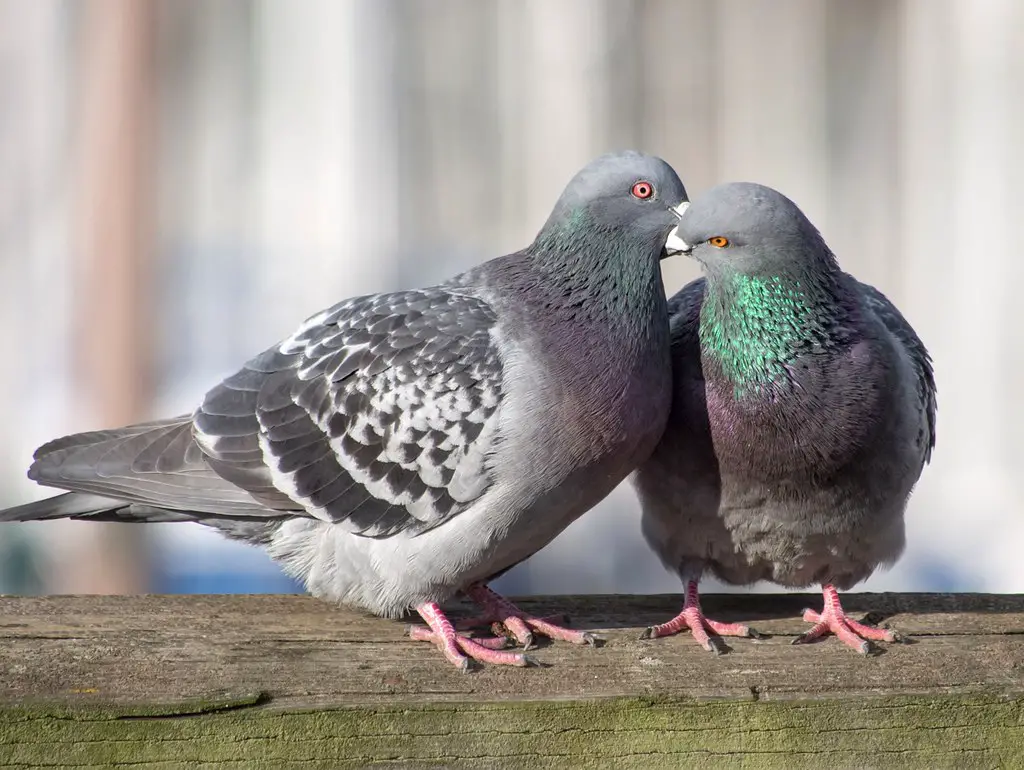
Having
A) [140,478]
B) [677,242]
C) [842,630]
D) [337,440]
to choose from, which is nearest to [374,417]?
[337,440]

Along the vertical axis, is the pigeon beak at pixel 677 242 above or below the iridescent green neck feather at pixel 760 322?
above

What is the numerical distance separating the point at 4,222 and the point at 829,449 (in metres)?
3.89

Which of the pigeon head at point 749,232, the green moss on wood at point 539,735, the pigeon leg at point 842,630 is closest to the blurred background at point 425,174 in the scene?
the pigeon head at point 749,232

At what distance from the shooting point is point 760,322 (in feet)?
10.2

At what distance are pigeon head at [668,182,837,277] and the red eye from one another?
0.56 ft

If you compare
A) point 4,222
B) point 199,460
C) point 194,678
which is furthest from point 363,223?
point 194,678

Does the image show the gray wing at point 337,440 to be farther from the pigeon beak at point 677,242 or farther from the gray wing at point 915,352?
the gray wing at point 915,352

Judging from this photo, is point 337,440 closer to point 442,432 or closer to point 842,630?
point 442,432

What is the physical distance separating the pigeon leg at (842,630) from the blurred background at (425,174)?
9.17ft

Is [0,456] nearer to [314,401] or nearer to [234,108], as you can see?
[234,108]

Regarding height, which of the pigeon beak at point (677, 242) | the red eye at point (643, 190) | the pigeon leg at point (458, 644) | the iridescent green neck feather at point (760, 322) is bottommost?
the pigeon leg at point (458, 644)

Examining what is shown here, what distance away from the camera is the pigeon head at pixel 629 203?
3266 mm

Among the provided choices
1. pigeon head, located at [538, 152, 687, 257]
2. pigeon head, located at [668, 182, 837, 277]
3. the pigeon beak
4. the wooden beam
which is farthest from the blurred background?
the wooden beam

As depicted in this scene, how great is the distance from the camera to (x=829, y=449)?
316 centimetres
